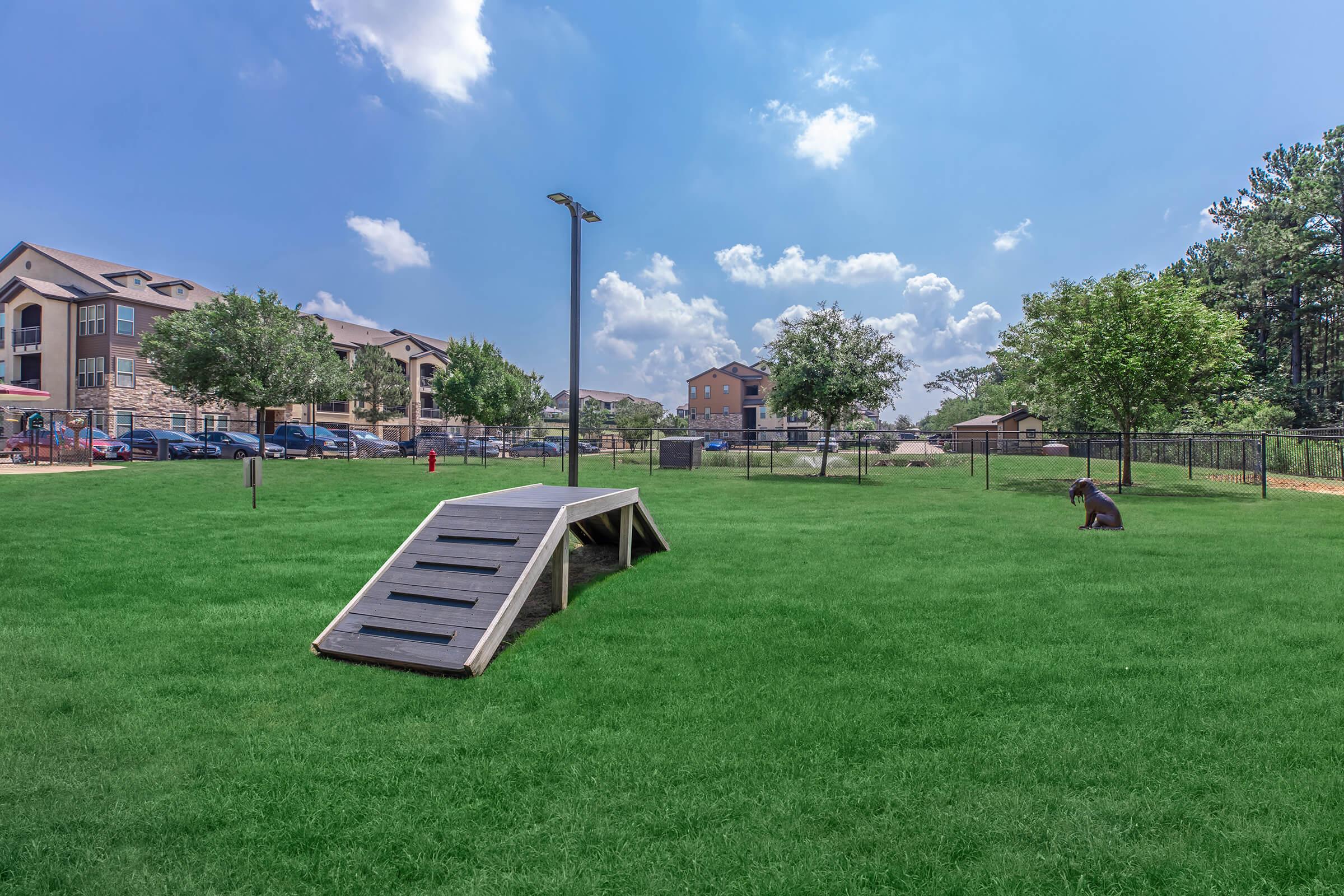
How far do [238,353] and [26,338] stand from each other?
76.0ft

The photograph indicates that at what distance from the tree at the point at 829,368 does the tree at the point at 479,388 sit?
30852 mm

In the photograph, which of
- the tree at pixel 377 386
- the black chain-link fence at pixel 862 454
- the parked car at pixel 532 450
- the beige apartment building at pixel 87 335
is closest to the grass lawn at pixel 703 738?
the black chain-link fence at pixel 862 454

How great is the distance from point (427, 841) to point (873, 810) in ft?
6.36

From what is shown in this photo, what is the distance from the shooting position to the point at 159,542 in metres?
9.69

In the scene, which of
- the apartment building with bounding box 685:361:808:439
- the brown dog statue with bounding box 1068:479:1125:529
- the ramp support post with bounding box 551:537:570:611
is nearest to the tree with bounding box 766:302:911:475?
the brown dog statue with bounding box 1068:479:1125:529

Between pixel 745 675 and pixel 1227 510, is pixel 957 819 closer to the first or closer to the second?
pixel 745 675

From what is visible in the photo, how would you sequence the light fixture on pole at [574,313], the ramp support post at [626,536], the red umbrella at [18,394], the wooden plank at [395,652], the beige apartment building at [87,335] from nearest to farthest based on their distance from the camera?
the wooden plank at [395,652]
the ramp support post at [626,536]
the light fixture on pole at [574,313]
the red umbrella at [18,394]
the beige apartment building at [87,335]

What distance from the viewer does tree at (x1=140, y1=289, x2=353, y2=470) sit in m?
33.1

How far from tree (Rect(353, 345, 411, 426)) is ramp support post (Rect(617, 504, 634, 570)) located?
50.8 m

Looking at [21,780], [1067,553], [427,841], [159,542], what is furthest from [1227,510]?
[159,542]

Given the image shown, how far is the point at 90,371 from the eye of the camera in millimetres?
42656

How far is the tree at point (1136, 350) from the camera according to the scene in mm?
19703

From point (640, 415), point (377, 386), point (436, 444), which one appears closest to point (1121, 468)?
point (436, 444)

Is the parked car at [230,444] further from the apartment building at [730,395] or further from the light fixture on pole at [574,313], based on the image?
the apartment building at [730,395]
